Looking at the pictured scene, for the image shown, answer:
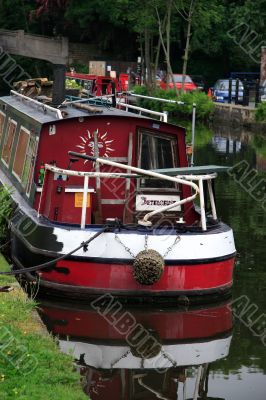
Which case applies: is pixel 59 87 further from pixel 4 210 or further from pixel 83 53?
pixel 83 53

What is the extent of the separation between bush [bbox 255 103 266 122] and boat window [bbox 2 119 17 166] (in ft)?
72.7

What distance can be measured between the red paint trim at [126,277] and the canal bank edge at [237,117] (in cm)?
2712

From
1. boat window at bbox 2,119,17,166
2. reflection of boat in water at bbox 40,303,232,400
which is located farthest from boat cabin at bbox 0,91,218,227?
boat window at bbox 2,119,17,166

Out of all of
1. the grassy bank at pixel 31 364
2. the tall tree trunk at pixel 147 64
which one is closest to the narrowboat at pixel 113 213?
the grassy bank at pixel 31 364

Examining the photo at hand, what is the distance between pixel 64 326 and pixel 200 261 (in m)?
1.96

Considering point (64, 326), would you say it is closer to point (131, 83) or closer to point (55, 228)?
point (55, 228)

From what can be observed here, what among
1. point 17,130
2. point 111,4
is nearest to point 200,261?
point 17,130

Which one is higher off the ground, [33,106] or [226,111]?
[33,106]

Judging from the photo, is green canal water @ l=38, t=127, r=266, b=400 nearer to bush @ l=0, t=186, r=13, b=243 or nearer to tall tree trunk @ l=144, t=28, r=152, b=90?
bush @ l=0, t=186, r=13, b=243

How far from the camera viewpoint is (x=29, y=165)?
1498 cm

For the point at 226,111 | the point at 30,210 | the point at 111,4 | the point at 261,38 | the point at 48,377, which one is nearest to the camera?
the point at 48,377

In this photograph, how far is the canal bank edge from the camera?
1583 inches

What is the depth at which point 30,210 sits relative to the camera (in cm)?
1398

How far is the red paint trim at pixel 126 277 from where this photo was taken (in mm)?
12242
